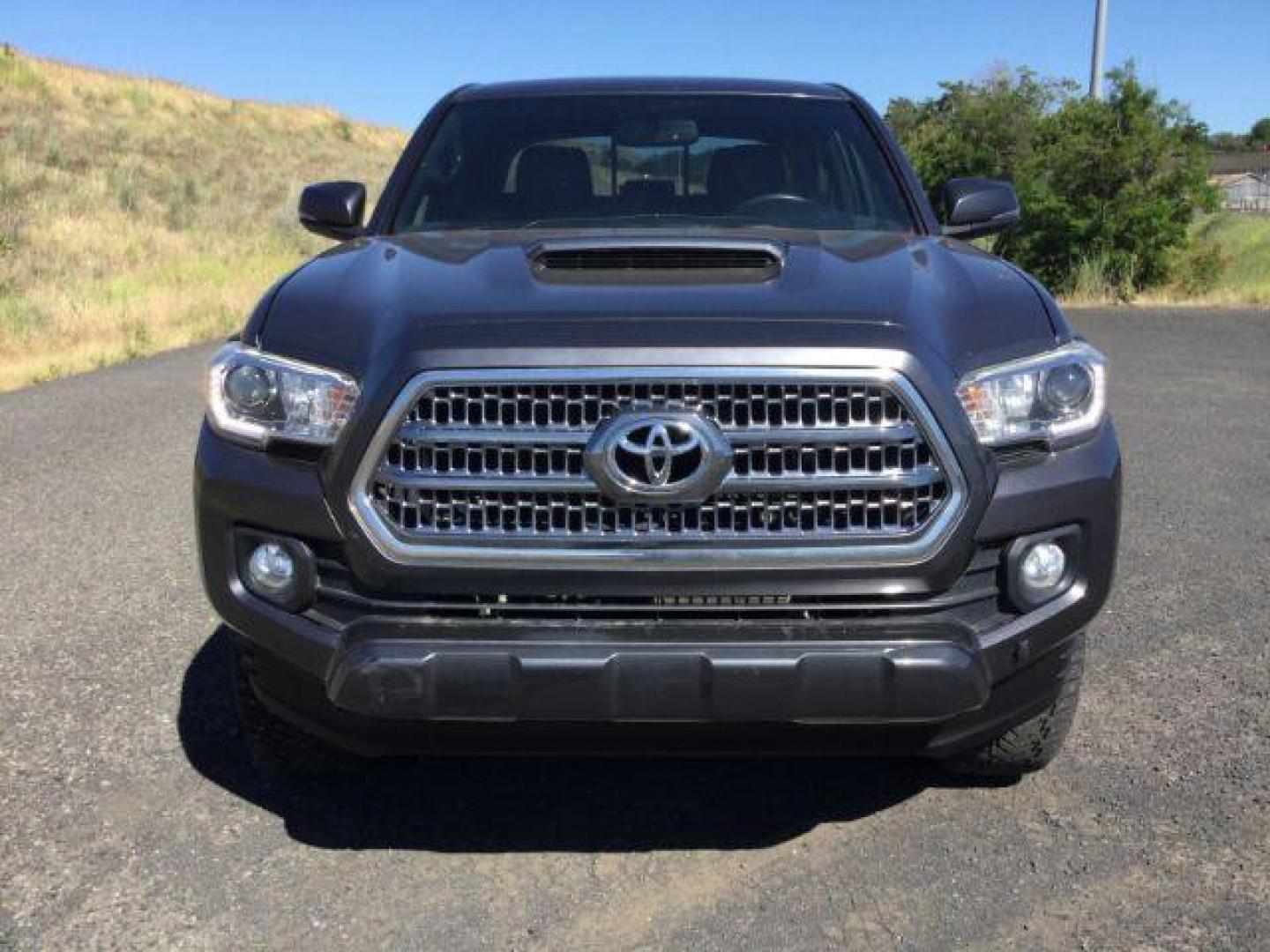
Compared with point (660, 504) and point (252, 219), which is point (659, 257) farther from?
point (252, 219)

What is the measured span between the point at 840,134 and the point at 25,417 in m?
6.70

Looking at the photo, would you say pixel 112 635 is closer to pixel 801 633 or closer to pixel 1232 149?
pixel 801 633

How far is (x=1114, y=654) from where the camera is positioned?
4355mm

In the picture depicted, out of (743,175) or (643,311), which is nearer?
(643,311)

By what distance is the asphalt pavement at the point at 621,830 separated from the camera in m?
2.79

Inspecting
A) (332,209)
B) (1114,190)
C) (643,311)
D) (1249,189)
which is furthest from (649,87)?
(1249,189)

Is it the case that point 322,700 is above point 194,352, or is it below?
above

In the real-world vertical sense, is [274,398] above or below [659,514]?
above

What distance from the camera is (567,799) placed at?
11.2ft

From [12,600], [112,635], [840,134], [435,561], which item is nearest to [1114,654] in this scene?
[840,134]

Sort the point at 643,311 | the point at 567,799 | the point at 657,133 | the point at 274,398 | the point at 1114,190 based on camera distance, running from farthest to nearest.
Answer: the point at 1114,190 < the point at 657,133 < the point at 567,799 < the point at 274,398 < the point at 643,311

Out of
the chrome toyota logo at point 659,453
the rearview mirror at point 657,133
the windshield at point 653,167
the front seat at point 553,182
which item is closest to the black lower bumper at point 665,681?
the chrome toyota logo at point 659,453

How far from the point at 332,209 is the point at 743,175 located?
130 cm

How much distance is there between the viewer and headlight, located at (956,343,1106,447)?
2.75 meters
